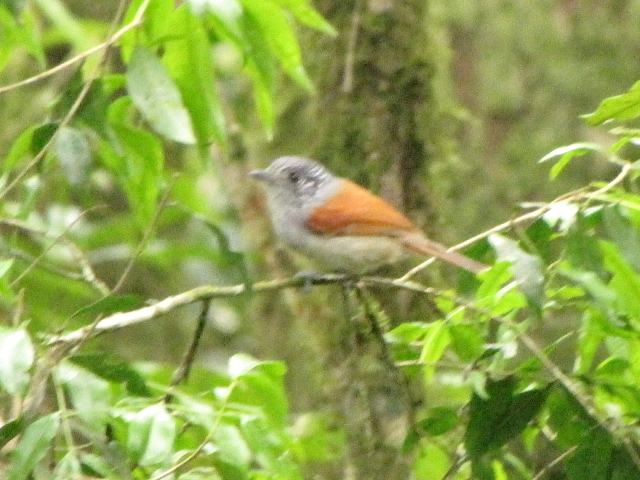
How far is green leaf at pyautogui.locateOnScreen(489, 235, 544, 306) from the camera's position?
2252 millimetres

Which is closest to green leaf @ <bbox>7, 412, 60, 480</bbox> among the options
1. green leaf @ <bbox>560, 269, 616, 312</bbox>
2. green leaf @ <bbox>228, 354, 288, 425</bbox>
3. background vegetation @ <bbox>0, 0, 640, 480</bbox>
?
background vegetation @ <bbox>0, 0, 640, 480</bbox>

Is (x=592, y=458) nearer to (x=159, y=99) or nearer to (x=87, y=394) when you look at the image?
(x=87, y=394)

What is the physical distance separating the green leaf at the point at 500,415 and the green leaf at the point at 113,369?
28.4 inches

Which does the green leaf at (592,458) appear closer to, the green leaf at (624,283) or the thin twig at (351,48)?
the green leaf at (624,283)

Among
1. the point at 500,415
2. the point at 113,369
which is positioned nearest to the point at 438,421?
the point at 500,415

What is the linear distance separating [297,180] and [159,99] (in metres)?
1.89

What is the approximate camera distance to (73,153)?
8.45ft

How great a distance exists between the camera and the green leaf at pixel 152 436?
2.14 m

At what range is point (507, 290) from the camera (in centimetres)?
251

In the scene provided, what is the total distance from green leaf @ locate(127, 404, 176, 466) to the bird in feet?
5.87

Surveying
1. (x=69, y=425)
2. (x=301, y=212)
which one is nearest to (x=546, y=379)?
(x=69, y=425)

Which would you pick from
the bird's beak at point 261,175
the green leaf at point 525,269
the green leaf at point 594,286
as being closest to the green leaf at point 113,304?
the green leaf at point 525,269

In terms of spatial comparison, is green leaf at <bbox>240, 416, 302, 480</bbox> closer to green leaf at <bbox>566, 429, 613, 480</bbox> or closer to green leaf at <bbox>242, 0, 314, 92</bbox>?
green leaf at <bbox>566, 429, 613, 480</bbox>

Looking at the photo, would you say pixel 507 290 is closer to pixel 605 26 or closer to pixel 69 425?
pixel 69 425
